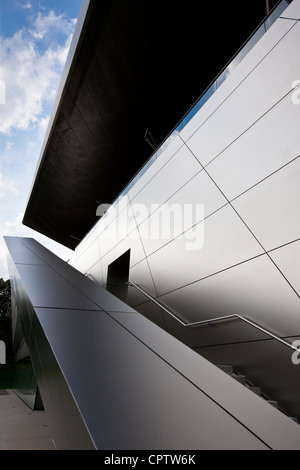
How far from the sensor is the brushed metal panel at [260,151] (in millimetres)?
4309

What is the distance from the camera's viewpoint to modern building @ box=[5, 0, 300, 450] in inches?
63.8

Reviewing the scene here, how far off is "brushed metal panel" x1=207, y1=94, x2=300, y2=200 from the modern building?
0.02m

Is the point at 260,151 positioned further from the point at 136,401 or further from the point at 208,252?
the point at 136,401

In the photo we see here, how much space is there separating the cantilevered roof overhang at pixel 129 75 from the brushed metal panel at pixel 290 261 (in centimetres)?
867

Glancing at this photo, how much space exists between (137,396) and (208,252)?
4.29 metres

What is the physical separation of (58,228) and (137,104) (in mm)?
12569

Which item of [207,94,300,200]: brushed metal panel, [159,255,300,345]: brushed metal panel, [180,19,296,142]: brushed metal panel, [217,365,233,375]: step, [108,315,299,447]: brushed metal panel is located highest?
[180,19,296,142]: brushed metal panel

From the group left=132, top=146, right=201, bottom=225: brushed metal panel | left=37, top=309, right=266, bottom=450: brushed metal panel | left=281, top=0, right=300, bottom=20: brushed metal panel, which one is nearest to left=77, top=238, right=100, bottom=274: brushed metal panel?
left=132, top=146, right=201, bottom=225: brushed metal panel

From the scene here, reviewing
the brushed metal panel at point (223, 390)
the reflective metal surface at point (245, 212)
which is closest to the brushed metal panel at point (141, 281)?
the reflective metal surface at point (245, 212)

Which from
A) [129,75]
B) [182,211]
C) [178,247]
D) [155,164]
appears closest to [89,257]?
[155,164]

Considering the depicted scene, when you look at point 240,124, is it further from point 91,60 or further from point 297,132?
point 91,60

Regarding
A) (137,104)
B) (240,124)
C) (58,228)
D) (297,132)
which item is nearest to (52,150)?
(137,104)

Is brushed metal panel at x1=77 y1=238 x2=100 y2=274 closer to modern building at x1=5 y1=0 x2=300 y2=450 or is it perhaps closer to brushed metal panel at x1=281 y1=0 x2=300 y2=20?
modern building at x1=5 y1=0 x2=300 y2=450

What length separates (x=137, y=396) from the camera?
1.60m
